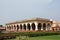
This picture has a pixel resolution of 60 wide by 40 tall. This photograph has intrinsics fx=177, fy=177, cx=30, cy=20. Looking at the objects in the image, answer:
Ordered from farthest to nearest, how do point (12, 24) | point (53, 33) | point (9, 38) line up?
1. point (12, 24)
2. point (53, 33)
3. point (9, 38)

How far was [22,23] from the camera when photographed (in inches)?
1986

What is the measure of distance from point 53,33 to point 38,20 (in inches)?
438

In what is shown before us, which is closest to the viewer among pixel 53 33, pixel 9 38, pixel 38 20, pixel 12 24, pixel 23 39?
pixel 23 39

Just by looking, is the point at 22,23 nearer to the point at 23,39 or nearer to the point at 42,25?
the point at 42,25

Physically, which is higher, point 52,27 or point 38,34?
point 38,34

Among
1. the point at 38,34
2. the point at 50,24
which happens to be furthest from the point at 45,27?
the point at 38,34

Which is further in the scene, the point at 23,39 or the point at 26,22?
the point at 26,22

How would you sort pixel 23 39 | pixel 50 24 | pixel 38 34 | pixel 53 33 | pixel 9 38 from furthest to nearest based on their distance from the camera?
1. pixel 50 24
2. pixel 53 33
3. pixel 38 34
4. pixel 9 38
5. pixel 23 39

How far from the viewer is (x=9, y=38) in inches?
965

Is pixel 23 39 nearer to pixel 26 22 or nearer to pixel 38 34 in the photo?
pixel 38 34

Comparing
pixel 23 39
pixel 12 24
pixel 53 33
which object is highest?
pixel 23 39

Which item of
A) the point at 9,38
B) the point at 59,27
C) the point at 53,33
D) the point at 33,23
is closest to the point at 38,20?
the point at 33,23

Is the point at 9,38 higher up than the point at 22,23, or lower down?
higher up

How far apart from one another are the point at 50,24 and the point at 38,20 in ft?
16.2
